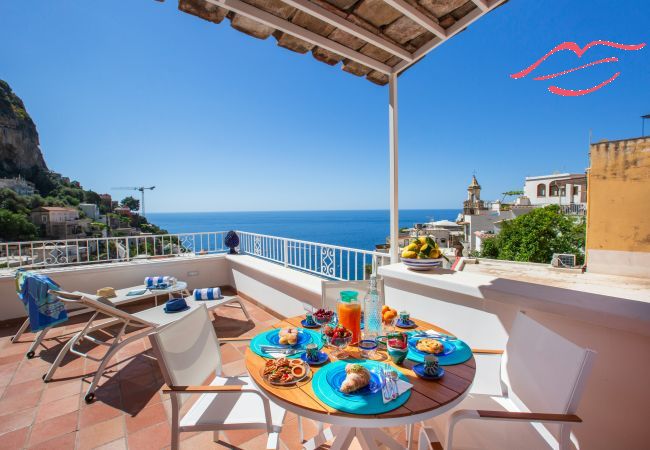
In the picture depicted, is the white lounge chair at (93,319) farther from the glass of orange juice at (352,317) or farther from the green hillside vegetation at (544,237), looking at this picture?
the green hillside vegetation at (544,237)

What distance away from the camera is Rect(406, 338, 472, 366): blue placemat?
43.3 inches

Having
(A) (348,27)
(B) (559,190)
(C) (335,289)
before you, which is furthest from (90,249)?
(B) (559,190)

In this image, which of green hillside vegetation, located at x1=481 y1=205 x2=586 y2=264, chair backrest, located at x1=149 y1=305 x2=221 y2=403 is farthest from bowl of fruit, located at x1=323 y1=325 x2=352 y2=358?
green hillside vegetation, located at x1=481 y1=205 x2=586 y2=264

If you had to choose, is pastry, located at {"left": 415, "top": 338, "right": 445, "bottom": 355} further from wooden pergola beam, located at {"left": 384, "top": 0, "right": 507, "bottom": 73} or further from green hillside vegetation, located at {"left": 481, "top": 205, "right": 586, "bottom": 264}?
green hillside vegetation, located at {"left": 481, "top": 205, "right": 586, "bottom": 264}

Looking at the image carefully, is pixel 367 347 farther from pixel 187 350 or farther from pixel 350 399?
pixel 187 350

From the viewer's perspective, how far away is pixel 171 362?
46.0 inches

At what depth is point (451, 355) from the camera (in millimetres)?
1146

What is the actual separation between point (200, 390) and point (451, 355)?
100cm

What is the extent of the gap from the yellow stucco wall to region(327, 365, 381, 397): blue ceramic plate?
13704 mm

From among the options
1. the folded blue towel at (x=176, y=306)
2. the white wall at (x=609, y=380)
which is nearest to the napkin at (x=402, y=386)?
the white wall at (x=609, y=380)

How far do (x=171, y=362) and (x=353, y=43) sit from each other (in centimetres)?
230

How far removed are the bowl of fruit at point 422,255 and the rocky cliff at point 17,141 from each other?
22813 millimetres

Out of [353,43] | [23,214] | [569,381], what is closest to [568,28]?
[353,43]

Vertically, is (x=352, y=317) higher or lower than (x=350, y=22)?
lower
